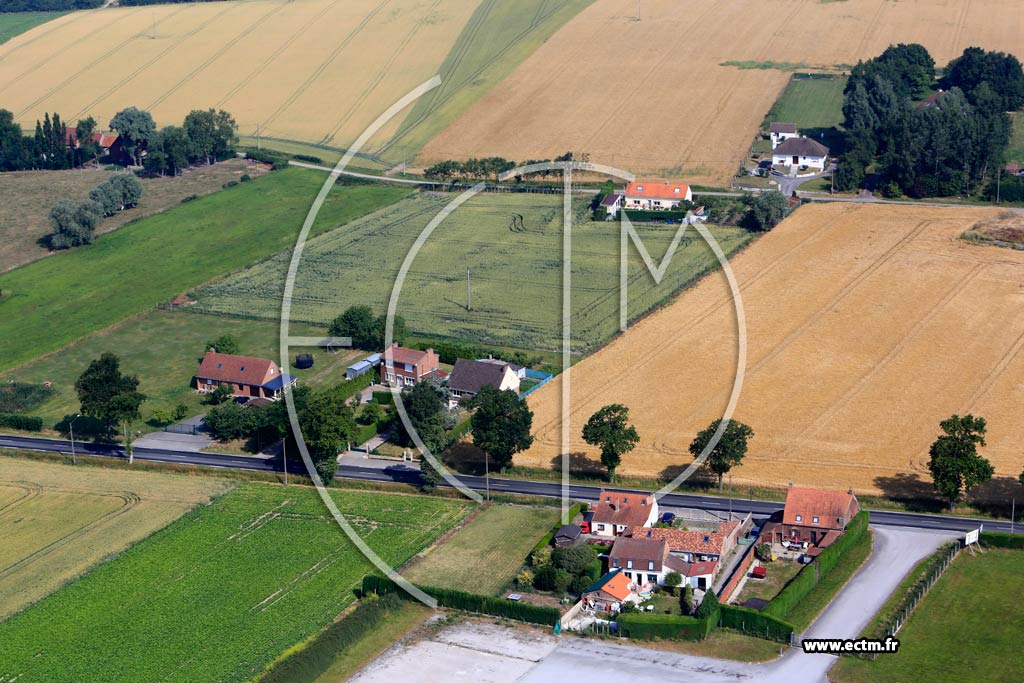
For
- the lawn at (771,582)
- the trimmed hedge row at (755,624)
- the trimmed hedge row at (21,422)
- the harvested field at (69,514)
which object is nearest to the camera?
the trimmed hedge row at (755,624)

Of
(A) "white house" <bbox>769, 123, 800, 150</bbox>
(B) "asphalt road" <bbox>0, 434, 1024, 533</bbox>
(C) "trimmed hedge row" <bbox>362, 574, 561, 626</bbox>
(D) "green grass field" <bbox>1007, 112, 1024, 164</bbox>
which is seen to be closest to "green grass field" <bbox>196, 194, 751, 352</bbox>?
(B) "asphalt road" <bbox>0, 434, 1024, 533</bbox>

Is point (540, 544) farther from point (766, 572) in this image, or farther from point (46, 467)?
point (46, 467)

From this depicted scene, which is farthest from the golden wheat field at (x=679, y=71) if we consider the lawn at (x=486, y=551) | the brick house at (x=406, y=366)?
the lawn at (x=486, y=551)

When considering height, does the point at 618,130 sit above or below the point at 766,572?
above

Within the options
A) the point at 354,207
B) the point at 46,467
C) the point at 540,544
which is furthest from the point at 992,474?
the point at 354,207

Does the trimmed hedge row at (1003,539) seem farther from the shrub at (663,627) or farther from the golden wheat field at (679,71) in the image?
the golden wheat field at (679,71)
